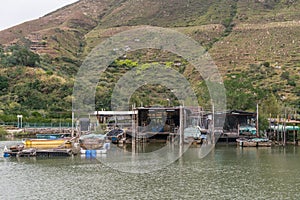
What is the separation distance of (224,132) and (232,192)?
111ft

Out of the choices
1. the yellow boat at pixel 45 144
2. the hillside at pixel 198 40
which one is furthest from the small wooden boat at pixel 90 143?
the hillside at pixel 198 40

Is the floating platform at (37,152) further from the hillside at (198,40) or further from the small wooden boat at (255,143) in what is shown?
the hillside at (198,40)

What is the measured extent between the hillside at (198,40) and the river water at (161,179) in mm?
35075

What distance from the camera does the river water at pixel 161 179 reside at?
2861 centimetres

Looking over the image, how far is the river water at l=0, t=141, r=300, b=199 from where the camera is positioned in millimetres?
28609

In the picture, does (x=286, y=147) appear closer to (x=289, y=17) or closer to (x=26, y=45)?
(x=289, y=17)

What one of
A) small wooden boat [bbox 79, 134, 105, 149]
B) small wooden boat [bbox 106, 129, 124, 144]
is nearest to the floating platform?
small wooden boat [bbox 79, 134, 105, 149]

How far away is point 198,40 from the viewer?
375ft

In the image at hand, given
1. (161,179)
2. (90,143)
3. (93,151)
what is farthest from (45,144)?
(161,179)

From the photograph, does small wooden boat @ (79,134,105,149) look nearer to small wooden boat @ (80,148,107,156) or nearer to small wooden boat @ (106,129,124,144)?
small wooden boat @ (80,148,107,156)

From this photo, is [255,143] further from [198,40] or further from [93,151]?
[198,40]

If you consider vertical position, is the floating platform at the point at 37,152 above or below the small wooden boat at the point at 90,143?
below

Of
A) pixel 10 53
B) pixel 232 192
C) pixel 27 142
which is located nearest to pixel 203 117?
pixel 27 142

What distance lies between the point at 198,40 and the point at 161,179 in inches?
3282
